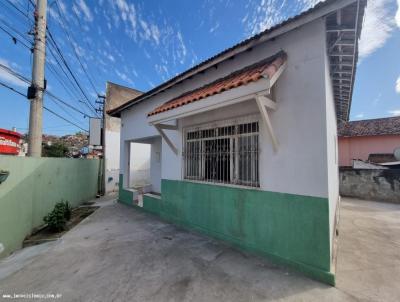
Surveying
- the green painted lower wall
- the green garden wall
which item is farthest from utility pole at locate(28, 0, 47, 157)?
the green painted lower wall

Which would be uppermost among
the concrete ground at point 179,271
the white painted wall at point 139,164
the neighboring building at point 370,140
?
the neighboring building at point 370,140

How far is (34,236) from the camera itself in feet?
16.3

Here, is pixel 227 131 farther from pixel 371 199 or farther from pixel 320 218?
pixel 371 199

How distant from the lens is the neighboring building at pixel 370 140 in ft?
48.6

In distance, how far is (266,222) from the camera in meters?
3.50

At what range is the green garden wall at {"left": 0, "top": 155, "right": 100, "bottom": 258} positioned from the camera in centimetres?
415

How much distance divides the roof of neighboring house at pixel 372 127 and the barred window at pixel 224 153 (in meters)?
17.4

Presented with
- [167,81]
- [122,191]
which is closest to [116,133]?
[122,191]

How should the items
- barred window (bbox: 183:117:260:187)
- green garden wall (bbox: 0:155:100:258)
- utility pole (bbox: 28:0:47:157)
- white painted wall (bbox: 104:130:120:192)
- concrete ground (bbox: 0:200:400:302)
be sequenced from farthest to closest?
white painted wall (bbox: 104:130:120:192) < utility pole (bbox: 28:0:47:157) < green garden wall (bbox: 0:155:100:258) < barred window (bbox: 183:117:260:187) < concrete ground (bbox: 0:200:400:302)

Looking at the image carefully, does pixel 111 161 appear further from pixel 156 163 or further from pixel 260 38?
pixel 260 38

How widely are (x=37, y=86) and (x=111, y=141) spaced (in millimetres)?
7192

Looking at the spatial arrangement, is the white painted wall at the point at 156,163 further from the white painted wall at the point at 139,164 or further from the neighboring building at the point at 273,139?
the white painted wall at the point at 139,164

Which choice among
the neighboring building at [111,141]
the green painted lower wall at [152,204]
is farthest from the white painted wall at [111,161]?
the green painted lower wall at [152,204]

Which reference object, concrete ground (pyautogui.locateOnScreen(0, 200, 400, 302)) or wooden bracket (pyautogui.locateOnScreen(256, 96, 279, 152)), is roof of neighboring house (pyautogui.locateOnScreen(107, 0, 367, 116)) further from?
concrete ground (pyautogui.locateOnScreen(0, 200, 400, 302))
